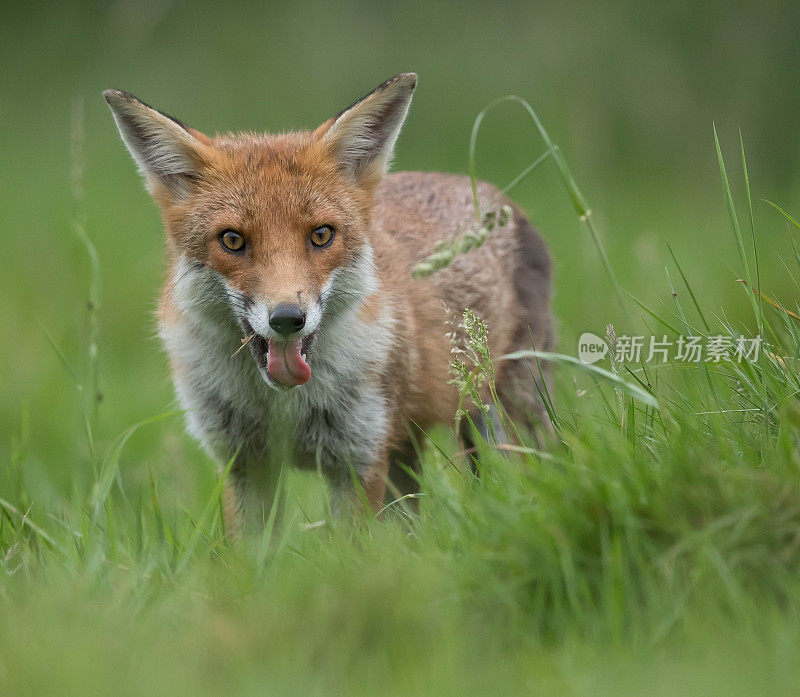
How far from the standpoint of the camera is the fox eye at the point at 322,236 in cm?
433

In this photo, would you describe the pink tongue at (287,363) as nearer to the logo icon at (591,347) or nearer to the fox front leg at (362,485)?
the fox front leg at (362,485)

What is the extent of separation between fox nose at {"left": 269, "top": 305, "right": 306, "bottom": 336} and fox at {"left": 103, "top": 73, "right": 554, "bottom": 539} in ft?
0.20

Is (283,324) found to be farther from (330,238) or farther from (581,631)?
(581,631)

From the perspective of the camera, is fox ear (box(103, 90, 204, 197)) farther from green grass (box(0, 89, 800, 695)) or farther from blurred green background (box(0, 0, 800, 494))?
blurred green background (box(0, 0, 800, 494))

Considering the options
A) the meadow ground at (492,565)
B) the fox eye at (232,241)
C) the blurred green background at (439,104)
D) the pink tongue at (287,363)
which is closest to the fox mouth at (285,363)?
the pink tongue at (287,363)

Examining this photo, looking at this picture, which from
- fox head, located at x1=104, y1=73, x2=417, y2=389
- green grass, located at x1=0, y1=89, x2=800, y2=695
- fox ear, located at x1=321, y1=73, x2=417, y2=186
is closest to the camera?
green grass, located at x1=0, y1=89, x2=800, y2=695

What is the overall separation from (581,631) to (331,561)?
0.83 meters

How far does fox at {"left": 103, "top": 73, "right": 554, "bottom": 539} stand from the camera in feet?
13.8

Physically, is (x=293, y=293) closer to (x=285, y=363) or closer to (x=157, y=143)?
(x=285, y=363)

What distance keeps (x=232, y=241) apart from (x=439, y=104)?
35.3 feet

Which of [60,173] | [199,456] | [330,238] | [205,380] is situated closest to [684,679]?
[330,238]

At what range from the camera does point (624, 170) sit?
13867mm

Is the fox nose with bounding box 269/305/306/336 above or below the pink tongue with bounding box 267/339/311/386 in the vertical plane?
above

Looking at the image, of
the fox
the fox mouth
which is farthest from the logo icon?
the fox mouth
